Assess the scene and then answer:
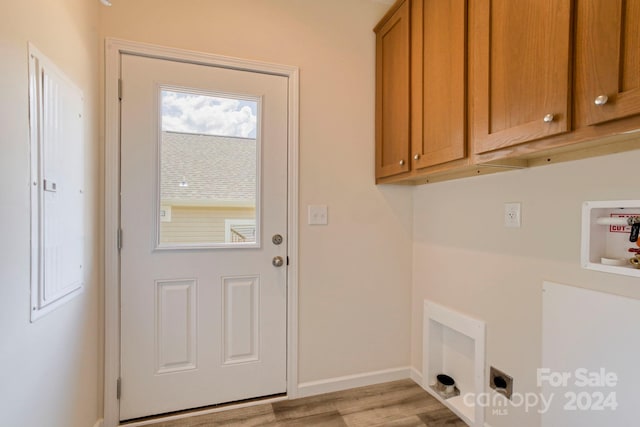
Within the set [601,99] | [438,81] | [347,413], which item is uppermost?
[438,81]

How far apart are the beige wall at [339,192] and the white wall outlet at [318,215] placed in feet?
0.12

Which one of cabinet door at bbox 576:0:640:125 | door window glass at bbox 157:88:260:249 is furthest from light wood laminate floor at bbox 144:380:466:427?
cabinet door at bbox 576:0:640:125

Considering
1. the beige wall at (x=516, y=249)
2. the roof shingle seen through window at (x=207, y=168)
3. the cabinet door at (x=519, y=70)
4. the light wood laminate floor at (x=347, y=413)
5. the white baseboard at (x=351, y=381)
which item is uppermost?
the cabinet door at (x=519, y=70)

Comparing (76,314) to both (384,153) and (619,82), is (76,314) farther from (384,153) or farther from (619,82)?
(619,82)

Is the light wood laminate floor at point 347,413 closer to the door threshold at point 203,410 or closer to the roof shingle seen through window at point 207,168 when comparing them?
the door threshold at point 203,410

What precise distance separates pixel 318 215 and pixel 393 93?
2.94ft

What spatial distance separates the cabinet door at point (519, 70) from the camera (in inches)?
38.2

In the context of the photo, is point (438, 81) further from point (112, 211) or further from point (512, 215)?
point (112, 211)

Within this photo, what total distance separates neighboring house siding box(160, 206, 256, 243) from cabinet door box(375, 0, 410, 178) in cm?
100

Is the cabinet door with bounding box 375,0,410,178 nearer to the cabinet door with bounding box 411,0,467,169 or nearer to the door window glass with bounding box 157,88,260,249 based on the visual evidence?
the cabinet door with bounding box 411,0,467,169

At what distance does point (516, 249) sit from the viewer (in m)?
1.42

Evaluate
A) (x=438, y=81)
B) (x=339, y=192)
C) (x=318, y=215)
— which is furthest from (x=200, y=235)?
(x=438, y=81)

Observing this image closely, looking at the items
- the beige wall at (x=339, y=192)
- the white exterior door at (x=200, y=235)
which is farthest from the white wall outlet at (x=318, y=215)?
the white exterior door at (x=200, y=235)

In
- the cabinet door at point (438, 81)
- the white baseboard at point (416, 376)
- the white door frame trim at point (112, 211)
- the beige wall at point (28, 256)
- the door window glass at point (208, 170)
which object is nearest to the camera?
the beige wall at point (28, 256)
